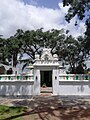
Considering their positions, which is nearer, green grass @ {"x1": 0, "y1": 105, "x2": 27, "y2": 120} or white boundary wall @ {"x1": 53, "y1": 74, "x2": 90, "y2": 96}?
green grass @ {"x1": 0, "y1": 105, "x2": 27, "y2": 120}

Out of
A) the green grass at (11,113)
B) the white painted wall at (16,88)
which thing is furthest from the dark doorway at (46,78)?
the green grass at (11,113)

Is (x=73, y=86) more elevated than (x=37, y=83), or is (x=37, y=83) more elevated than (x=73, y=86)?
(x=37, y=83)

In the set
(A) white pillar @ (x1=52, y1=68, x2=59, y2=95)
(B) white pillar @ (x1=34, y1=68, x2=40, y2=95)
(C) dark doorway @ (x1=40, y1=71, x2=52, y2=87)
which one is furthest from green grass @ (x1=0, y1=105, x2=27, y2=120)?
(C) dark doorway @ (x1=40, y1=71, x2=52, y2=87)

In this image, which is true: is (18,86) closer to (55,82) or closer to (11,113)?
(55,82)

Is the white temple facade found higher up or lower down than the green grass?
higher up

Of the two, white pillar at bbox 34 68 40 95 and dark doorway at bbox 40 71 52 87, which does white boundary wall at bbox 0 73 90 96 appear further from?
dark doorway at bbox 40 71 52 87

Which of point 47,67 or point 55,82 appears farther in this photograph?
point 47,67

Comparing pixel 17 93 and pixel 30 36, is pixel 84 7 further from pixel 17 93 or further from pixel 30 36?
pixel 30 36

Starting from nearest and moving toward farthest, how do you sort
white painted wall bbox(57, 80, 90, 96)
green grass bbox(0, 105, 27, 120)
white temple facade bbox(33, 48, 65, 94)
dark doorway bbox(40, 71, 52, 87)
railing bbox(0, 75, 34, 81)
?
green grass bbox(0, 105, 27, 120) < white painted wall bbox(57, 80, 90, 96) < white temple facade bbox(33, 48, 65, 94) < railing bbox(0, 75, 34, 81) < dark doorway bbox(40, 71, 52, 87)

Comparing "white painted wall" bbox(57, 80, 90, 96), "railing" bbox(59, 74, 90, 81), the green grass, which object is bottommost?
the green grass

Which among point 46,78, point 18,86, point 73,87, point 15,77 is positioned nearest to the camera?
point 73,87

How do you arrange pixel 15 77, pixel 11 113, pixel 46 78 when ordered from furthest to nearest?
pixel 46 78, pixel 15 77, pixel 11 113

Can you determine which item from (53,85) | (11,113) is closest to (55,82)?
(53,85)

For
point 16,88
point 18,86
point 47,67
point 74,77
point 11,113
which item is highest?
point 47,67
